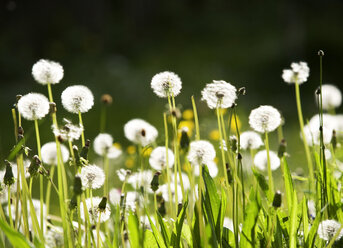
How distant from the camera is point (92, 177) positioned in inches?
33.3

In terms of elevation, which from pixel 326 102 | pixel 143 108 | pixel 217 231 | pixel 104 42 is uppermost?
pixel 104 42

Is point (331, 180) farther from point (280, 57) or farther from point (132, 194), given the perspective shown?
point (280, 57)

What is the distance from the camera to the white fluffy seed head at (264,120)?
930 mm

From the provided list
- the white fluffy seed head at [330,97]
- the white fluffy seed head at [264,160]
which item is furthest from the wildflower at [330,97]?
the white fluffy seed head at [264,160]

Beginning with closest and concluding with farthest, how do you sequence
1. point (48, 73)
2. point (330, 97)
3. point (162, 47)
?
point (48, 73)
point (330, 97)
point (162, 47)

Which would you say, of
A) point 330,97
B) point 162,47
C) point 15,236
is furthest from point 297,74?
point 162,47

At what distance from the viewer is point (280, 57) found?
7.62m

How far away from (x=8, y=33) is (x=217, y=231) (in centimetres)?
763

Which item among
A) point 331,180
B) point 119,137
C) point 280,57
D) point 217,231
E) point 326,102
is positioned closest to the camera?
point 217,231

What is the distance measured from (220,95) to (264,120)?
146 millimetres

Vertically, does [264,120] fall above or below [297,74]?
below

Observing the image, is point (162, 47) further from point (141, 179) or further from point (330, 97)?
point (141, 179)

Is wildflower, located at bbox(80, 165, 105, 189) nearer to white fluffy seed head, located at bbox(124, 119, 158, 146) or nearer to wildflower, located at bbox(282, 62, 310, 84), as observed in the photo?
white fluffy seed head, located at bbox(124, 119, 158, 146)

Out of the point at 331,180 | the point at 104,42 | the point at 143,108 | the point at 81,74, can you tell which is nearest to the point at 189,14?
the point at 104,42
